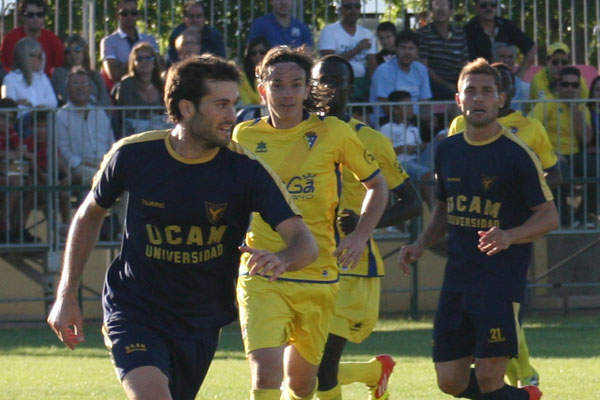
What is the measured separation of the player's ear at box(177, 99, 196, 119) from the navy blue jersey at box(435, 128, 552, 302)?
7.53ft

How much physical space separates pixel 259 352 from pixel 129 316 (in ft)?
3.61

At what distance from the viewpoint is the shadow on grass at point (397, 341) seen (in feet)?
38.4

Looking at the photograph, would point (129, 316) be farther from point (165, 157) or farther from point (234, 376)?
point (234, 376)

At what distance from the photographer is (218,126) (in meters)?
5.40

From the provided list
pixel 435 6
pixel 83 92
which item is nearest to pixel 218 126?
pixel 83 92

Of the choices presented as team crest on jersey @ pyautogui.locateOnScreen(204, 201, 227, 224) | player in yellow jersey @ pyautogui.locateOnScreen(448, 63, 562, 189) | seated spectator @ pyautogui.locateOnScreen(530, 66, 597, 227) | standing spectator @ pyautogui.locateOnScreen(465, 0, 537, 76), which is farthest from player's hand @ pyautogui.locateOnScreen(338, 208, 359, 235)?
standing spectator @ pyautogui.locateOnScreen(465, 0, 537, 76)

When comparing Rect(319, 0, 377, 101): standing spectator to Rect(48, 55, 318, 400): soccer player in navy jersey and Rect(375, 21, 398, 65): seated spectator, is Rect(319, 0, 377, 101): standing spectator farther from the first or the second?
Rect(48, 55, 318, 400): soccer player in navy jersey

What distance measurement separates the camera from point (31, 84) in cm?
1316

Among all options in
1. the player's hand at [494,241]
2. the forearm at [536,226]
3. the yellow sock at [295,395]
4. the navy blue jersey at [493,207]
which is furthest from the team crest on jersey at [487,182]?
the yellow sock at [295,395]

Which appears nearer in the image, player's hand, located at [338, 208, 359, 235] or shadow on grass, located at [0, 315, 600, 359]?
player's hand, located at [338, 208, 359, 235]

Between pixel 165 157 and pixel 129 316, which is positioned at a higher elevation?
pixel 165 157

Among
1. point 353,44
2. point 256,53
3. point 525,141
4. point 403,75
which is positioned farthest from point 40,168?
point 525,141

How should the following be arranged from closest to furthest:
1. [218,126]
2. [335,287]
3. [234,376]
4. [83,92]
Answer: [218,126]
[335,287]
[234,376]
[83,92]

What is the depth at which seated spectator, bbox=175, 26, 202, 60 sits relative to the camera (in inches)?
514
